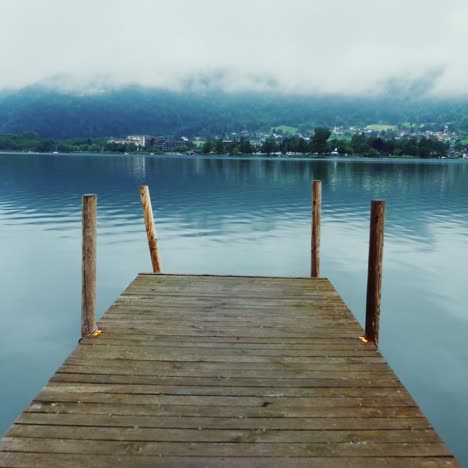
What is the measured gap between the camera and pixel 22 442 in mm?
4445

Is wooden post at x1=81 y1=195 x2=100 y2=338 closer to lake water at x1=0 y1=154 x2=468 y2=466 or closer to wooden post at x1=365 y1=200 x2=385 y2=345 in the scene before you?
lake water at x1=0 y1=154 x2=468 y2=466

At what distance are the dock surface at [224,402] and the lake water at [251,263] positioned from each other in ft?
8.47

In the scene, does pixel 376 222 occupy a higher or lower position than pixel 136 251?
higher

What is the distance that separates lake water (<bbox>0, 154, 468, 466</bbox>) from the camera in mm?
9688

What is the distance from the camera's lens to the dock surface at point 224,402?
170 inches

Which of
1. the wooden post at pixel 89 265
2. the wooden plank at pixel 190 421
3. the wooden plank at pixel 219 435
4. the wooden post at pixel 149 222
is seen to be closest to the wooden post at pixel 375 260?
the wooden plank at pixel 190 421

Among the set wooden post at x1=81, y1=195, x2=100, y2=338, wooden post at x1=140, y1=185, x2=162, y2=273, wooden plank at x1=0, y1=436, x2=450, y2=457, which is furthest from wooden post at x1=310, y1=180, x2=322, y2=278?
wooden plank at x1=0, y1=436, x2=450, y2=457

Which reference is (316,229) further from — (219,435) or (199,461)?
(199,461)

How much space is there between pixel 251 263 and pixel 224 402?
47.7 feet

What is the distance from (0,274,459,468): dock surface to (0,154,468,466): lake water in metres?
2.58

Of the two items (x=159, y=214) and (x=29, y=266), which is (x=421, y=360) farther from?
(x=159, y=214)

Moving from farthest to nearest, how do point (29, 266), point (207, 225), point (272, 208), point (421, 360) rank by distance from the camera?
point (272, 208)
point (207, 225)
point (29, 266)
point (421, 360)

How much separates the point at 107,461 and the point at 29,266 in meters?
16.2

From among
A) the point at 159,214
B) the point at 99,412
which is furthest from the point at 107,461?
the point at 159,214
